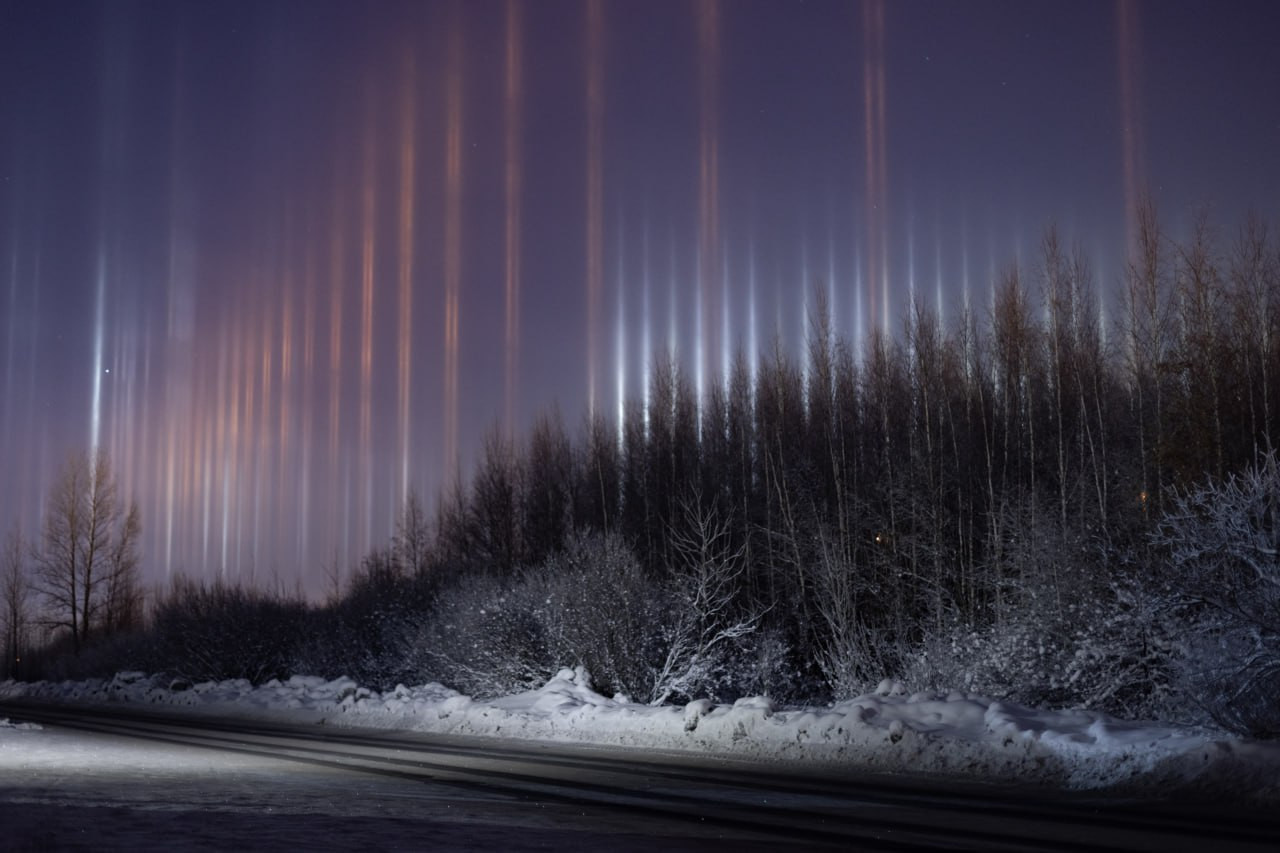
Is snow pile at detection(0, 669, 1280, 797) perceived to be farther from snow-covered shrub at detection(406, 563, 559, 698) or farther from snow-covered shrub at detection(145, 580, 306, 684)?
snow-covered shrub at detection(145, 580, 306, 684)

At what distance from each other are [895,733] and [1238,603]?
4.88 metres

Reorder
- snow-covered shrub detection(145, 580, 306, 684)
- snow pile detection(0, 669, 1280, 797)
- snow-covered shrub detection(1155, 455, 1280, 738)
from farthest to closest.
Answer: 1. snow-covered shrub detection(145, 580, 306, 684)
2. snow-covered shrub detection(1155, 455, 1280, 738)
3. snow pile detection(0, 669, 1280, 797)

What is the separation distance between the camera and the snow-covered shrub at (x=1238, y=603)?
47.9 ft

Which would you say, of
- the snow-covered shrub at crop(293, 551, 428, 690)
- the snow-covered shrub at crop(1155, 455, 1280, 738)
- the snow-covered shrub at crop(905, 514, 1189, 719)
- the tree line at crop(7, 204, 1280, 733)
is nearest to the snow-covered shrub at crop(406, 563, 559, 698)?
the tree line at crop(7, 204, 1280, 733)

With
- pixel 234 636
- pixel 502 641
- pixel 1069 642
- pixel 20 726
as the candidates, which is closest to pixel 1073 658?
pixel 1069 642

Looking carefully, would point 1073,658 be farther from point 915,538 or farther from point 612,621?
point 915,538

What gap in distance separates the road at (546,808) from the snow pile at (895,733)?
1073mm

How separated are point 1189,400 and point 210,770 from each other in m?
28.0

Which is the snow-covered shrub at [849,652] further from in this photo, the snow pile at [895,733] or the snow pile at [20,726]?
the snow pile at [20,726]

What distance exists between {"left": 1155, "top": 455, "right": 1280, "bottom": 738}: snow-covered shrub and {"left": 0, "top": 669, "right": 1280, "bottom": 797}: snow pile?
25.7 inches

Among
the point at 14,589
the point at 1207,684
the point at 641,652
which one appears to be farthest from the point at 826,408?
the point at 14,589

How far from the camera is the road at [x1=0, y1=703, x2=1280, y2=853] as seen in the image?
9.48 meters

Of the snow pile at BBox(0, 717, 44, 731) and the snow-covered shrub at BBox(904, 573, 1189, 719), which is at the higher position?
the snow-covered shrub at BBox(904, 573, 1189, 719)

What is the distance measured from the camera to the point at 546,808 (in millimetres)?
11594
